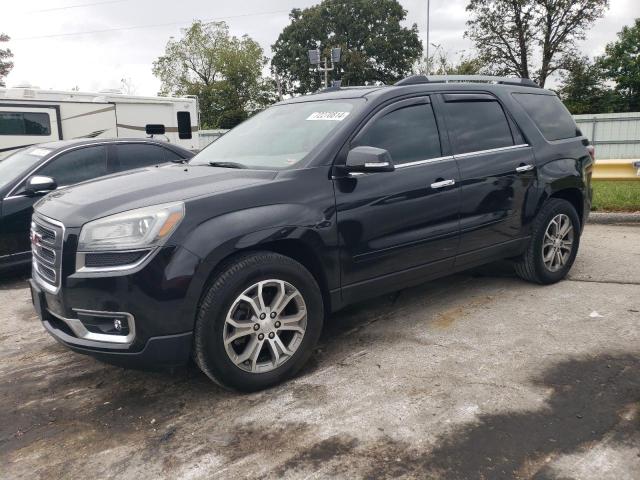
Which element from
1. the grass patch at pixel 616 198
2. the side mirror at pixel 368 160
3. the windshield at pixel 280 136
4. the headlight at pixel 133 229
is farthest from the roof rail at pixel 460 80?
the grass patch at pixel 616 198

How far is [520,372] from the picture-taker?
3385 millimetres

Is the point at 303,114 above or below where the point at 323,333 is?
above

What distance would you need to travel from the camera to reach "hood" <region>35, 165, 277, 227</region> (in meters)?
3.06

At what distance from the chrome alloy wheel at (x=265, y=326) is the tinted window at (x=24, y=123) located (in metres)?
11.1

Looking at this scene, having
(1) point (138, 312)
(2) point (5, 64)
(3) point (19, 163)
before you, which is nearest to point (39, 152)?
(3) point (19, 163)

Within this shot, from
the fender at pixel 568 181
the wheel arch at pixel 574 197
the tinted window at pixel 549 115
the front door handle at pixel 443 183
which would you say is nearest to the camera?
the front door handle at pixel 443 183

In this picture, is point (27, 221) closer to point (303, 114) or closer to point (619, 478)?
point (303, 114)

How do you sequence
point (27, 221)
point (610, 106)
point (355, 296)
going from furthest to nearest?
point (610, 106) → point (27, 221) → point (355, 296)

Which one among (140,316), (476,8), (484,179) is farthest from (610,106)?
(140,316)

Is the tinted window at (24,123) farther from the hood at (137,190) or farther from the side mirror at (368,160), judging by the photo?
the side mirror at (368,160)

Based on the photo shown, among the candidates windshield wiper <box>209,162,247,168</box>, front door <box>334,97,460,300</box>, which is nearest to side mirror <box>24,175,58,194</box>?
windshield wiper <box>209,162,247,168</box>

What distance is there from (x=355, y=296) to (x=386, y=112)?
1296mm

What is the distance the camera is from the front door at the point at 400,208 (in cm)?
358

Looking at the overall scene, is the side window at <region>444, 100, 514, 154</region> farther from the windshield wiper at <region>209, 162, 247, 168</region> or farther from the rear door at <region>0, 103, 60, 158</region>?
the rear door at <region>0, 103, 60, 158</region>
